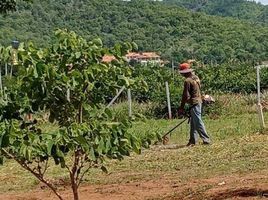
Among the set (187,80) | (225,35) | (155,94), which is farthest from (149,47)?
(187,80)

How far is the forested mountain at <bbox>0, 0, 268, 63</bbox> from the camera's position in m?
64.9

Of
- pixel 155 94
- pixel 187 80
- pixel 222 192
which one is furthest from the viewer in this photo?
pixel 155 94

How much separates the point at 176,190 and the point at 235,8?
4138 inches

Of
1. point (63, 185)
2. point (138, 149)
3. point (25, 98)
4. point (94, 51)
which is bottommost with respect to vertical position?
point (63, 185)

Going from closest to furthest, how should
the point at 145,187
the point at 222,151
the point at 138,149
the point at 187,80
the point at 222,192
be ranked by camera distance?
the point at 138,149
the point at 222,192
the point at 145,187
the point at 222,151
the point at 187,80

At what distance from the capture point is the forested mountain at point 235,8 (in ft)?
348

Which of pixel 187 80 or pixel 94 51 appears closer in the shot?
pixel 94 51

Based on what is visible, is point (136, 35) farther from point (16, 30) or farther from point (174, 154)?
point (174, 154)

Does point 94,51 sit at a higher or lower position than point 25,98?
higher

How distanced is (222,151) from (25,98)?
20.5 ft

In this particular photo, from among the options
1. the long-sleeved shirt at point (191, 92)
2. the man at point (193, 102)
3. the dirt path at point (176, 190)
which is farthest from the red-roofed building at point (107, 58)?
the long-sleeved shirt at point (191, 92)

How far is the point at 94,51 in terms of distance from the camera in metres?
4.96

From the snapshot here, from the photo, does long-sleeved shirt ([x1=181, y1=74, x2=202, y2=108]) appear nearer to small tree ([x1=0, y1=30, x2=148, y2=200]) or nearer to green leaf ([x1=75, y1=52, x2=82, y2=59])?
small tree ([x1=0, y1=30, x2=148, y2=200])

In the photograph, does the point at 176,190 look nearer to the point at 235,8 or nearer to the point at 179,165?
the point at 179,165
